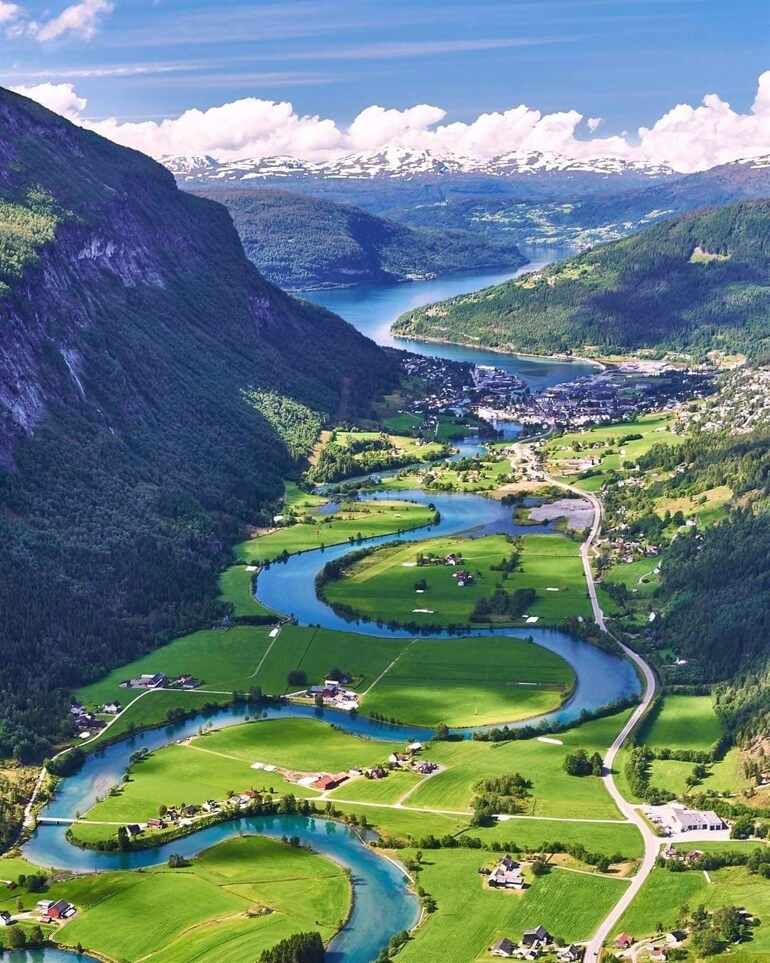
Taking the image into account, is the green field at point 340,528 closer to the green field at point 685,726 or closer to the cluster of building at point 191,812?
the green field at point 685,726

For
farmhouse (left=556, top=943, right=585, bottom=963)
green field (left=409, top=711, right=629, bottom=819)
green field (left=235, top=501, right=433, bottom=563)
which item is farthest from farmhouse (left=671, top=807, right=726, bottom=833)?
green field (left=235, top=501, right=433, bottom=563)

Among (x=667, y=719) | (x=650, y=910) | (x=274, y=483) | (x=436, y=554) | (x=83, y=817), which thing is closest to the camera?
(x=650, y=910)

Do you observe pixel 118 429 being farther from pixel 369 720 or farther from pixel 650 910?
pixel 650 910

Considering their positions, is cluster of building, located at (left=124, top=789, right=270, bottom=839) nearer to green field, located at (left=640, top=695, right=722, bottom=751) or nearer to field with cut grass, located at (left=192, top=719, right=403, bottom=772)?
field with cut grass, located at (left=192, top=719, right=403, bottom=772)

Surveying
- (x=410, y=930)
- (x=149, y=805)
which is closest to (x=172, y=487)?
(x=149, y=805)

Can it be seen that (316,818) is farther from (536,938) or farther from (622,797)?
(536,938)

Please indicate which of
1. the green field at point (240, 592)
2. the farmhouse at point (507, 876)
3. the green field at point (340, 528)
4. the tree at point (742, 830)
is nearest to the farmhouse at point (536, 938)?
the farmhouse at point (507, 876)

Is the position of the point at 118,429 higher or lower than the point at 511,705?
higher
